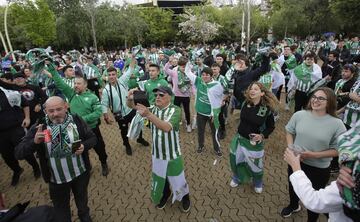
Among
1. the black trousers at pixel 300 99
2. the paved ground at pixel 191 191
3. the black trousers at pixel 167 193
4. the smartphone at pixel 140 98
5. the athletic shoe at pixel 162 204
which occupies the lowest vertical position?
the paved ground at pixel 191 191

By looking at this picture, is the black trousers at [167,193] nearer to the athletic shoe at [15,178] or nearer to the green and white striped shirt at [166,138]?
the green and white striped shirt at [166,138]

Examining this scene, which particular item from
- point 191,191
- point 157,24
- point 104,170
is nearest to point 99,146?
point 104,170

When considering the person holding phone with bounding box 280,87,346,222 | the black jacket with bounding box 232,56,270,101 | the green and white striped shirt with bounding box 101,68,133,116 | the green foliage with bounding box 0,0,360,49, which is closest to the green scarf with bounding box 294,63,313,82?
the black jacket with bounding box 232,56,270,101

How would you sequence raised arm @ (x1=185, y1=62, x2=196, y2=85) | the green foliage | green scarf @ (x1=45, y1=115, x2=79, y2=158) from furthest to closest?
1. the green foliage
2. raised arm @ (x1=185, y1=62, x2=196, y2=85)
3. green scarf @ (x1=45, y1=115, x2=79, y2=158)

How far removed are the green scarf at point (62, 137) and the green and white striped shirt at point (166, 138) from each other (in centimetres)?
111

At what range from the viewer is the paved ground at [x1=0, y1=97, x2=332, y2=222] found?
171 inches

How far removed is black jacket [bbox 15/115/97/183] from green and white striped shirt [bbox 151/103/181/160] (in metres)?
0.89

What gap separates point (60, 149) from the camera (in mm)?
3297

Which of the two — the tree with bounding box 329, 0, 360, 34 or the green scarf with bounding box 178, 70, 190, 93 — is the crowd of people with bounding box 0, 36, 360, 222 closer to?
the green scarf with bounding box 178, 70, 190, 93

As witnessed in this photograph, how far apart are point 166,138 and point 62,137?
1383mm

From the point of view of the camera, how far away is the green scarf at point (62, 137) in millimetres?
3235

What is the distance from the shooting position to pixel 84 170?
3.59m

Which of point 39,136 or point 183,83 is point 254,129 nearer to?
point 39,136

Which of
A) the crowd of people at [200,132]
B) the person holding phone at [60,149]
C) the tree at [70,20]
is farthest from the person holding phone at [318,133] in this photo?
the tree at [70,20]
